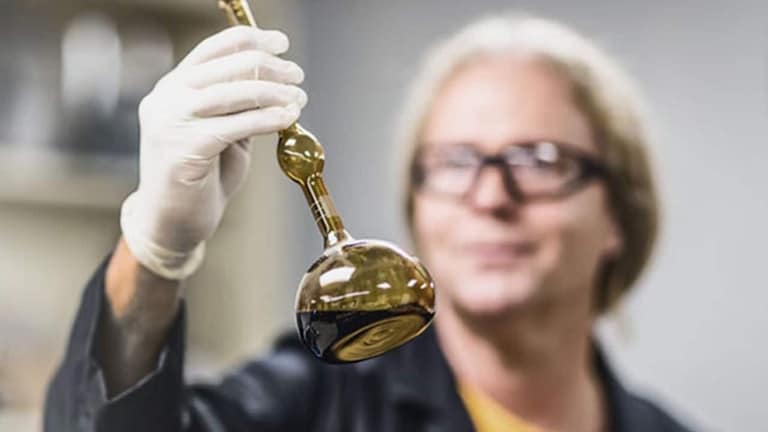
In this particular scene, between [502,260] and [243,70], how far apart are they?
0.55 m

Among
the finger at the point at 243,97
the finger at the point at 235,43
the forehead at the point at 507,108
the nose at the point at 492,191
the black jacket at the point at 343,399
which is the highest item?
the finger at the point at 235,43

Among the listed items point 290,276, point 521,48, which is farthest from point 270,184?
point 521,48

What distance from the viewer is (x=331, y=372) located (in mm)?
1175

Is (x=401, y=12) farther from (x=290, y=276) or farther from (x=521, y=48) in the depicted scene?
(x=521, y=48)

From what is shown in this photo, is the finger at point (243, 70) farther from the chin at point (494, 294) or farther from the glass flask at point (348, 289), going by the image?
the chin at point (494, 294)

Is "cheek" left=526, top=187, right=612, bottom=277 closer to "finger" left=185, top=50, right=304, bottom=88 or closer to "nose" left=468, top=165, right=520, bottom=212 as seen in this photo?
"nose" left=468, top=165, right=520, bottom=212

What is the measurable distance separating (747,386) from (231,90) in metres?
1.59

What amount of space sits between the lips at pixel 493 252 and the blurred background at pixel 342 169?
37 centimetres

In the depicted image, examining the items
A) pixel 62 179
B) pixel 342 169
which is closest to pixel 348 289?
pixel 62 179

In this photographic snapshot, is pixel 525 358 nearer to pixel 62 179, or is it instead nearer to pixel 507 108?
pixel 507 108

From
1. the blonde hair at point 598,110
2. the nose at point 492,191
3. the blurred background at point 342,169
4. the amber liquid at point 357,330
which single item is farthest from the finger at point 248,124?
the blurred background at point 342,169

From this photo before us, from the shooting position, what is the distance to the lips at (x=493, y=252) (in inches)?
46.1

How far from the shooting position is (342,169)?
2.24 metres

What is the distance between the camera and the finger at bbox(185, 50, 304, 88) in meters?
0.69
